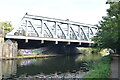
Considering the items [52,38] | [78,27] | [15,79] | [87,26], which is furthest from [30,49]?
[15,79]

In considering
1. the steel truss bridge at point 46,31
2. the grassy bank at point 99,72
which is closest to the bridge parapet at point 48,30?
the steel truss bridge at point 46,31

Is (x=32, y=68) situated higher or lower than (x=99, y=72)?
lower

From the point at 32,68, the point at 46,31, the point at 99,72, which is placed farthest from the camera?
the point at 46,31

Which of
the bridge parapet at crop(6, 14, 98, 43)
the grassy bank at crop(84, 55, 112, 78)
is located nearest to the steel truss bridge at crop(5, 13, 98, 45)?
the bridge parapet at crop(6, 14, 98, 43)

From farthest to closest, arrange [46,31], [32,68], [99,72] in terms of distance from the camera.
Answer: [46,31] → [32,68] → [99,72]

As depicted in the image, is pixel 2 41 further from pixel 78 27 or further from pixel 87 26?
pixel 87 26

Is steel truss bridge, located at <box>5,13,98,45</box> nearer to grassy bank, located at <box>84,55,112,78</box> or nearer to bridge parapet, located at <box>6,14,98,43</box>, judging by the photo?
bridge parapet, located at <box>6,14,98,43</box>

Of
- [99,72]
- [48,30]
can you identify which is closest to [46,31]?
Answer: [48,30]

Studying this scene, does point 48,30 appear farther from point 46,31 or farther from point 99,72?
point 99,72

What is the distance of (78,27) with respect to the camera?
2638 inches

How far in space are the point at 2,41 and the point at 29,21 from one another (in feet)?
33.6

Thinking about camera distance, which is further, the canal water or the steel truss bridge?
the steel truss bridge

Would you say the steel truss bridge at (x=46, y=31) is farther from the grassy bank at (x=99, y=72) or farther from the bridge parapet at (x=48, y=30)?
the grassy bank at (x=99, y=72)

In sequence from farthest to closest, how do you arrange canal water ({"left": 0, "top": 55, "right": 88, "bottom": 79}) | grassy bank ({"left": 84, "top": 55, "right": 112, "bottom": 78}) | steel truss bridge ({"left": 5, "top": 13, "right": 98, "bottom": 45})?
steel truss bridge ({"left": 5, "top": 13, "right": 98, "bottom": 45}), canal water ({"left": 0, "top": 55, "right": 88, "bottom": 79}), grassy bank ({"left": 84, "top": 55, "right": 112, "bottom": 78})
